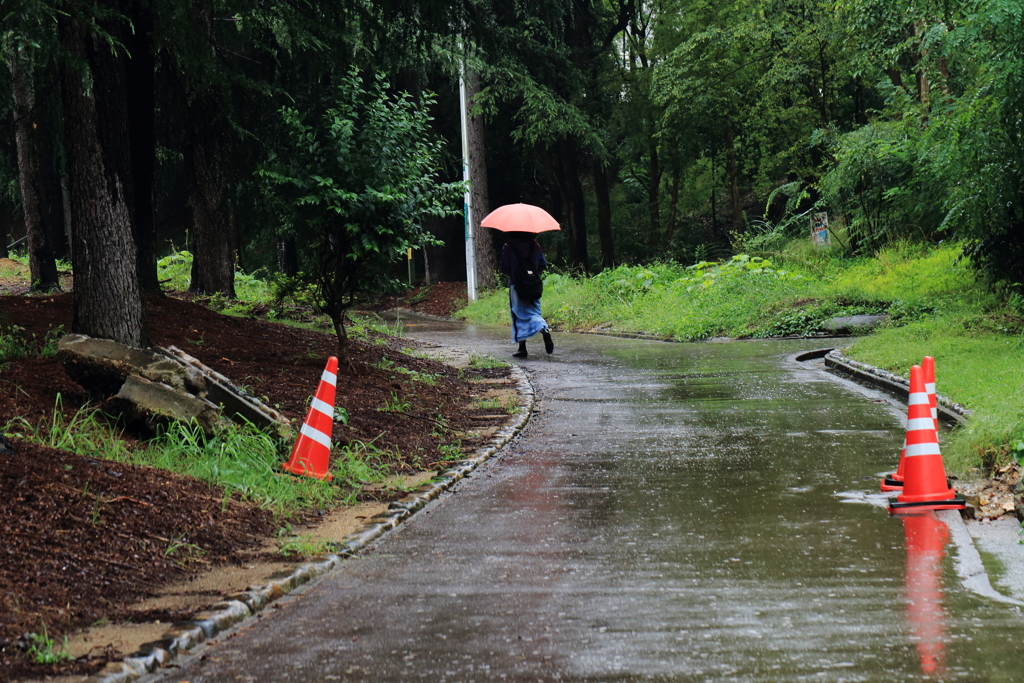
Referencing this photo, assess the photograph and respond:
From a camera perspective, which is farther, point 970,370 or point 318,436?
point 970,370

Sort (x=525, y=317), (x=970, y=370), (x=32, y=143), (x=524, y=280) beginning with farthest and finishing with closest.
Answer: (x=525, y=317), (x=524, y=280), (x=32, y=143), (x=970, y=370)

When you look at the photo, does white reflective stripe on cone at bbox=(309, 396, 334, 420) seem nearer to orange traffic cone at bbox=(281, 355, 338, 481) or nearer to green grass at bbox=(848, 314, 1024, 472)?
orange traffic cone at bbox=(281, 355, 338, 481)

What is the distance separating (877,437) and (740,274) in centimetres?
1688

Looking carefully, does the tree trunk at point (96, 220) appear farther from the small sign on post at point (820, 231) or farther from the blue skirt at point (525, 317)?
the small sign on post at point (820, 231)

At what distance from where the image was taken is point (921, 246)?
25.1m

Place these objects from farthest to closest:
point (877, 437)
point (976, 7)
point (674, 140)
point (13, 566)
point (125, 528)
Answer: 1. point (674, 140)
2. point (976, 7)
3. point (877, 437)
4. point (125, 528)
5. point (13, 566)

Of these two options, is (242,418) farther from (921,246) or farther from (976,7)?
(921,246)

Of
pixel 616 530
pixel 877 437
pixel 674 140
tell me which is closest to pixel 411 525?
pixel 616 530

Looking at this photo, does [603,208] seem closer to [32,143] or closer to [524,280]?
[524,280]

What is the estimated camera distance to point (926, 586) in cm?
535

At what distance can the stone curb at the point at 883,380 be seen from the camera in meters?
10.4

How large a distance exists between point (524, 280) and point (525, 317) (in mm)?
743

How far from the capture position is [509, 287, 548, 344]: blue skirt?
17.8m

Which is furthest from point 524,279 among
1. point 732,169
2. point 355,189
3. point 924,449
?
point 732,169
